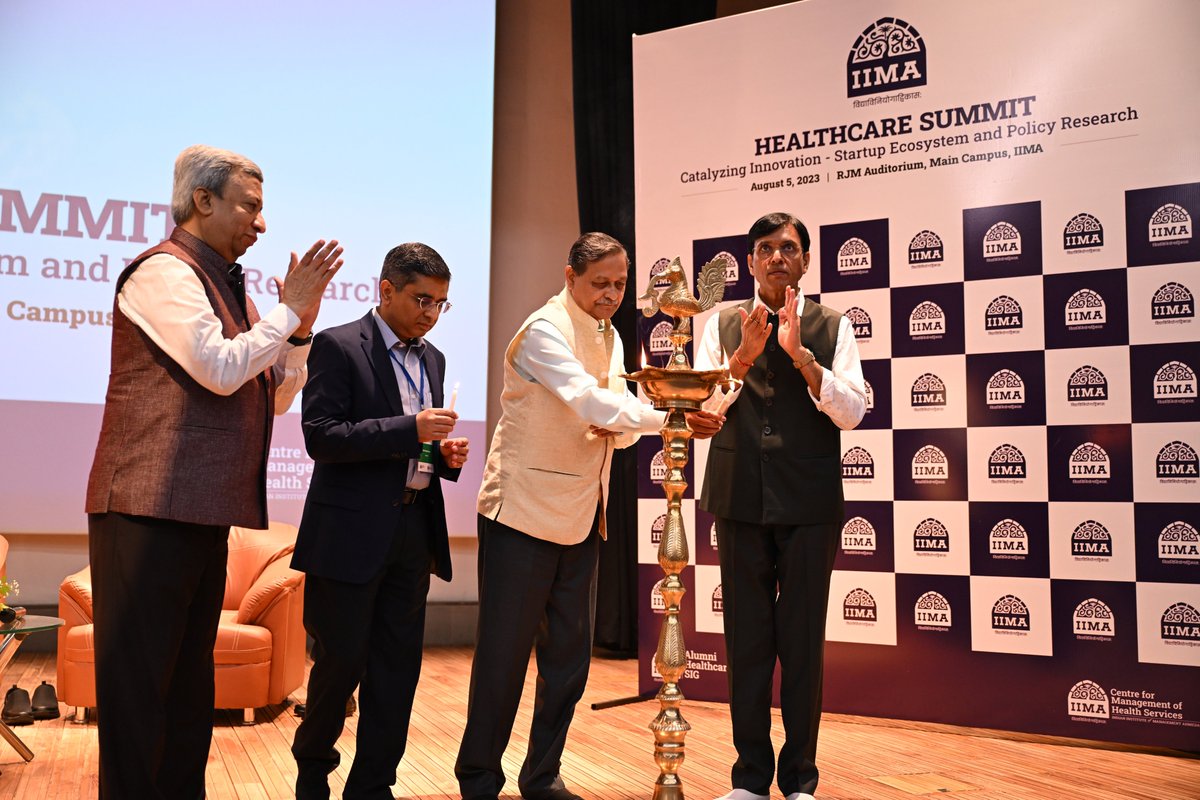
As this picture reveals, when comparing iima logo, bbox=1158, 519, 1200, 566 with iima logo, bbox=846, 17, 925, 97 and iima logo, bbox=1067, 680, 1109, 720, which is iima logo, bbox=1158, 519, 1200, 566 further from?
iima logo, bbox=846, 17, 925, 97

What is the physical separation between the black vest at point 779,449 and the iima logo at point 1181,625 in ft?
5.36

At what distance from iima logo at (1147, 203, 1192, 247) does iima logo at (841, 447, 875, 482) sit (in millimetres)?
1362

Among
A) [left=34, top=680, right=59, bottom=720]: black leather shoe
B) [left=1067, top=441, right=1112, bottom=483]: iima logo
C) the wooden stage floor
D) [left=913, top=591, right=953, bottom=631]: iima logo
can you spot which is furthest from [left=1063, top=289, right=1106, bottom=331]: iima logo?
[left=34, top=680, right=59, bottom=720]: black leather shoe

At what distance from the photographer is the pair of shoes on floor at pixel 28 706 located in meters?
4.07

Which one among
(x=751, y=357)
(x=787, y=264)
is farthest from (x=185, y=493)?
(x=787, y=264)

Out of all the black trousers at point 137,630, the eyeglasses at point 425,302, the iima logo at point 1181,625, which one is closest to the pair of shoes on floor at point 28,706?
the black trousers at point 137,630

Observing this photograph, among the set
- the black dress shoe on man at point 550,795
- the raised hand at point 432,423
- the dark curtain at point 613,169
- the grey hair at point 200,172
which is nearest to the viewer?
the grey hair at point 200,172

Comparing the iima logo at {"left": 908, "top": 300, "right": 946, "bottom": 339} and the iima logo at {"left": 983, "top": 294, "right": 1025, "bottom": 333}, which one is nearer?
the iima logo at {"left": 983, "top": 294, "right": 1025, "bottom": 333}

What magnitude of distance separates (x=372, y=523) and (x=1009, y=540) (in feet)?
8.67

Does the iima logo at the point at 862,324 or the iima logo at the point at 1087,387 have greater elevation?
the iima logo at the point at 862,324

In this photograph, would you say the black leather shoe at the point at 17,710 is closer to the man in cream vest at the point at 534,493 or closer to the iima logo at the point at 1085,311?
the man in cream vest at the point at 534,493

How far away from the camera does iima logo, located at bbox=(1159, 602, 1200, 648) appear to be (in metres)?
3.76

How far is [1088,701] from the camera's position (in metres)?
3.91

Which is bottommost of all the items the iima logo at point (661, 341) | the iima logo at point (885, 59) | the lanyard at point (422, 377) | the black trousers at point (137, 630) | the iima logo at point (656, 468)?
the black trousers at point (137, 630)
